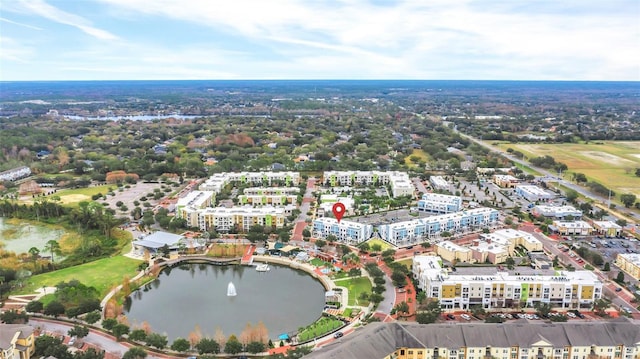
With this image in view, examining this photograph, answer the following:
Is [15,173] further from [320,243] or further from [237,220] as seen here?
[320,243]

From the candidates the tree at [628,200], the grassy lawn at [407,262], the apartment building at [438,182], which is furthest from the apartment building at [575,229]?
the apartment building at [438,182]

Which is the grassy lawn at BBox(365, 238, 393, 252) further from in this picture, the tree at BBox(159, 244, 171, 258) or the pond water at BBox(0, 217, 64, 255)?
the pond water at BBox(0, 217, 64, 255)

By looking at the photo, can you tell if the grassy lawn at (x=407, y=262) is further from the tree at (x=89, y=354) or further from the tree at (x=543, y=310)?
the tree at (x=89, y=354)

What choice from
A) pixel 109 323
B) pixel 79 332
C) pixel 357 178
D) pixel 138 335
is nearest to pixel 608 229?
pixel 357 178

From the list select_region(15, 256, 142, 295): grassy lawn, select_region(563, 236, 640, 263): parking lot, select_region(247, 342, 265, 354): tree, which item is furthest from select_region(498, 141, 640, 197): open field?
select_region(15, 256, 142, 295): grassy lawn

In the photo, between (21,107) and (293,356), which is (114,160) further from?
(21,107)
